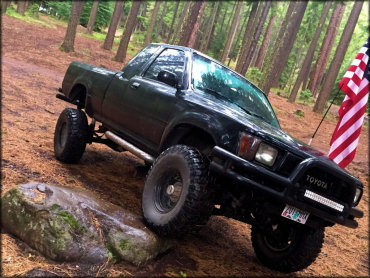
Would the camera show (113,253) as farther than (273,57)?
No

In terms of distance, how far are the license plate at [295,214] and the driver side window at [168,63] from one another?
203 cm

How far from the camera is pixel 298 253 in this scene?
3.50 m

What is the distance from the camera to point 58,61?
50.3 feet

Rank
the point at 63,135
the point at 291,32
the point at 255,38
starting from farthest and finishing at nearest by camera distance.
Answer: the point at 255,38
the point at 291,32
the point at 63,135

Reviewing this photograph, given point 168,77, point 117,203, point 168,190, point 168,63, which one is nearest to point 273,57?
point 168,63

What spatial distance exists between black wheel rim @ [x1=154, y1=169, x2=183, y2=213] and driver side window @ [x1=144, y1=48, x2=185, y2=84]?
1.31 m

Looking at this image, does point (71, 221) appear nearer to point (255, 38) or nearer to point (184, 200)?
point (184, 200)

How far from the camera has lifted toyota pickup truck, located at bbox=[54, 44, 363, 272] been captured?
2.94 metres

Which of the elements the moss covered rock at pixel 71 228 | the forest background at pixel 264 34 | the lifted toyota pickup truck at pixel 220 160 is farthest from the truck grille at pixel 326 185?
the forest background at pixel 264 34

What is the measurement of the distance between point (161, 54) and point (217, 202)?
2366 mm

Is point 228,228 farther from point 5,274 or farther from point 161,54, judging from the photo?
point 5,274

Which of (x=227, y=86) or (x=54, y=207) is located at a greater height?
(x=227, y=86)

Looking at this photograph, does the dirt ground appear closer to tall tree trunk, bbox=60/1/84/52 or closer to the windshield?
the windshield

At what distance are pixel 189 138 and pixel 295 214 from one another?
1375 millimetres
